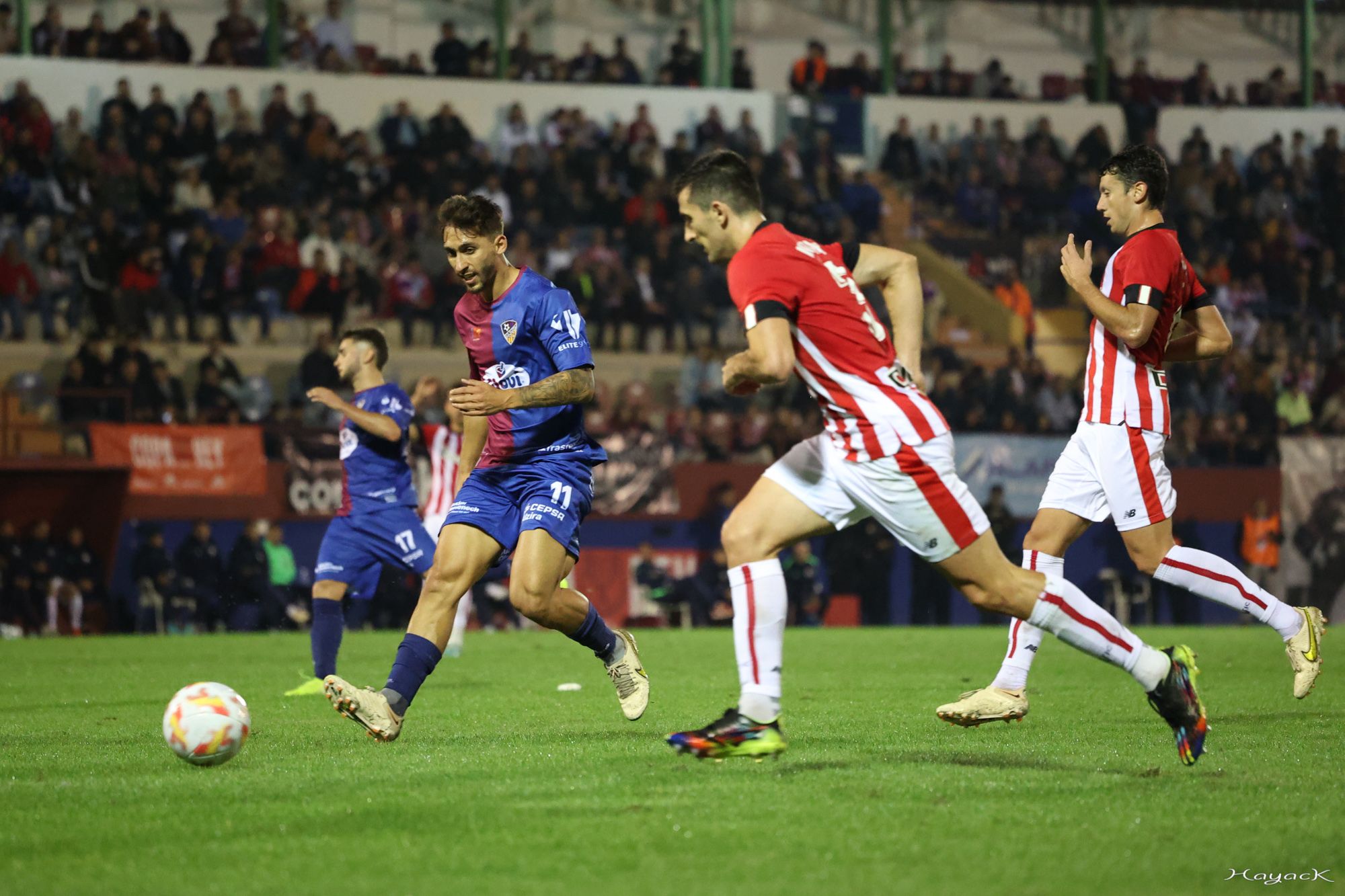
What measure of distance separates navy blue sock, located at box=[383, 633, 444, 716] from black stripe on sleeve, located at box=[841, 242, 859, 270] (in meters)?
2.50

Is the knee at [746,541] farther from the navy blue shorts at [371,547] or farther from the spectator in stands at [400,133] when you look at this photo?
the spectator in stands at [400,133]

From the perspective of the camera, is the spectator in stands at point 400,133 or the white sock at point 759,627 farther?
the spectator in stands at point 400,133

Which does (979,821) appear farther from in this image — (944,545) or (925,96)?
(925,96)

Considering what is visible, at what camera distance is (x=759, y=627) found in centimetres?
625

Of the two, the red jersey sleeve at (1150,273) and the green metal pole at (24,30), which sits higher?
the green metal pole at (24,30)

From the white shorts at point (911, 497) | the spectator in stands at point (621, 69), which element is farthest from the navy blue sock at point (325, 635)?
the spectator in stands at point (621, 69)

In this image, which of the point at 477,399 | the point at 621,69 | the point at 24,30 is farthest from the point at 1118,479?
the point at 621,69

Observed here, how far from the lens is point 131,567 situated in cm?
2008

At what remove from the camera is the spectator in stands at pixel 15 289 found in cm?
2234

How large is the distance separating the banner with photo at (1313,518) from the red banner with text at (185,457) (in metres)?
14.5

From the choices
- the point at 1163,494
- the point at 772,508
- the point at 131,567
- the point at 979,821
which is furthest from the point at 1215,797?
the point at 131,567

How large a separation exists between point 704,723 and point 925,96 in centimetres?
2556

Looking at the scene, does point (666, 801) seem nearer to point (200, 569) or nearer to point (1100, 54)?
point (200, 569)

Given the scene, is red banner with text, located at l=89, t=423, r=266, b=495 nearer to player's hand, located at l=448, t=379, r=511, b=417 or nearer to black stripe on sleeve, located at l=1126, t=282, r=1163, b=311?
player's hand, located at l=448, t=379, r=511, b=417
